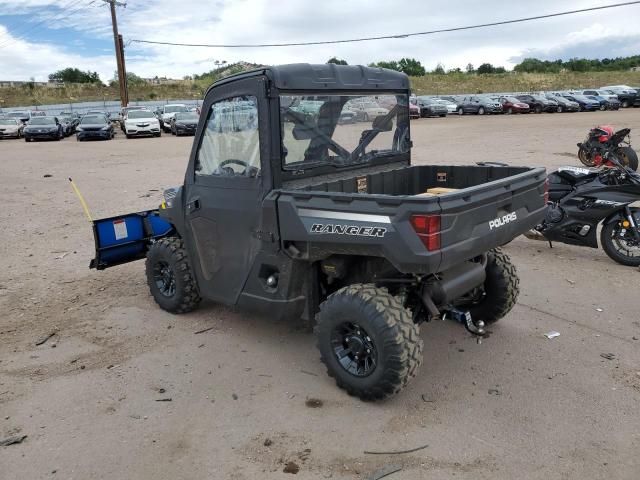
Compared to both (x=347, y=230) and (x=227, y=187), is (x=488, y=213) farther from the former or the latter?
(x=227, y=187)

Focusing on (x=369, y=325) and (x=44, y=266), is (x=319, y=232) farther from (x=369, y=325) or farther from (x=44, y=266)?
(x=44, y=266)

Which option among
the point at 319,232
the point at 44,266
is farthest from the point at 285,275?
the point at 44,266

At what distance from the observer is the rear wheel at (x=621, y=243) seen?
6.29m

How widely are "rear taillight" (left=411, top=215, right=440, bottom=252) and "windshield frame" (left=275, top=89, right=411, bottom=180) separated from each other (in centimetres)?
116

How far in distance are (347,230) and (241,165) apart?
1.15m

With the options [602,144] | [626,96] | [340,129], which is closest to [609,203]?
[340,129]

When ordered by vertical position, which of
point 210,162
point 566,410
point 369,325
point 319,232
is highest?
point 210,162

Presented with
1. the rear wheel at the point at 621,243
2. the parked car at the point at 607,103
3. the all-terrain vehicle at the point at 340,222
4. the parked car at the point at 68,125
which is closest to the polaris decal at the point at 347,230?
the all-terrain vehicle at the point at 340,222

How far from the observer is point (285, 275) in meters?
4.04

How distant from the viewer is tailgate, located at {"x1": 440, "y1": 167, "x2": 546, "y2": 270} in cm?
331

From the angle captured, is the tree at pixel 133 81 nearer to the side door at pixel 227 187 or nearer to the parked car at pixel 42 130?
the parked car at pixel 42 130

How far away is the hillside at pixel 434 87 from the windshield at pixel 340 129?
6195 cm

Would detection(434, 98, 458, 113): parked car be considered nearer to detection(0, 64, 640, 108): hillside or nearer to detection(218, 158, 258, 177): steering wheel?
detection(0, 64, 640, 108): hillside

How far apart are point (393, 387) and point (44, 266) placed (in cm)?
527
